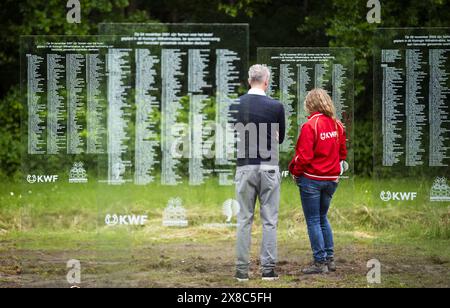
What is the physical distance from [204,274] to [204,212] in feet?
2.11

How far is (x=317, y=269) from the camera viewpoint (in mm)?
9523

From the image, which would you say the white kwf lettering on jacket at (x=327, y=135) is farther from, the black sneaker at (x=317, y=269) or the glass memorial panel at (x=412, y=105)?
the black sneaker at (x=317, y=269)

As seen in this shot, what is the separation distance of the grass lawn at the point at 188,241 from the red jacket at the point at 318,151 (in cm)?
80

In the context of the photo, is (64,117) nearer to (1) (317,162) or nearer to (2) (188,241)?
(2) (188,241)

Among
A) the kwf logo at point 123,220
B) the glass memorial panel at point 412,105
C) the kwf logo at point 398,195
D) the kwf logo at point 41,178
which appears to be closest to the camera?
the kwf logo at point 123,220

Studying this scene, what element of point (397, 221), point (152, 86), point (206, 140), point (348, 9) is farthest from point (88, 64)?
point (348, 9)

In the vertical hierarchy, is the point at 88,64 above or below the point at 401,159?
above

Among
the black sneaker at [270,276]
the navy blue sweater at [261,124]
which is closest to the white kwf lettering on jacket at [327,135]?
the navy blue sweater at [261,124]

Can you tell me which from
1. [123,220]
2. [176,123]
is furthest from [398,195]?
[123,220]

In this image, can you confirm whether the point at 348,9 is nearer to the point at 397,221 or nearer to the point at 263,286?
the point at 397,221

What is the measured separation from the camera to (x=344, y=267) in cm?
1005

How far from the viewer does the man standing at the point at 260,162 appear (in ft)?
29.5

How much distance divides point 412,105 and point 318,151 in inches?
60.6

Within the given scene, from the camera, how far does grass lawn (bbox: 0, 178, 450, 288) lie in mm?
9453
